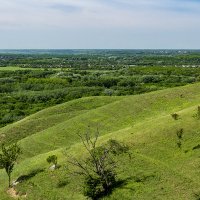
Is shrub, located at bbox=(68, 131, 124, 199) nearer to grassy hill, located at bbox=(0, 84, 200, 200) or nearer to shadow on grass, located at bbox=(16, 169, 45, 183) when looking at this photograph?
grassy hill, located at bbox=(0, 84, 200, 200)

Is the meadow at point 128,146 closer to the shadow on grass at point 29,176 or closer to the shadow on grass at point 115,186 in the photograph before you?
the shadow on grass at point 29,176

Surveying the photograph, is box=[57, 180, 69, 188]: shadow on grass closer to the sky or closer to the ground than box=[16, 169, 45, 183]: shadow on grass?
closer to the sky

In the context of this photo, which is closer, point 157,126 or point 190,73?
point 157,126

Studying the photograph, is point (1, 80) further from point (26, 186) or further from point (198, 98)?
point (26, 186)

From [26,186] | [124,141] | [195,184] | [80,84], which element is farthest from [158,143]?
[80,84]

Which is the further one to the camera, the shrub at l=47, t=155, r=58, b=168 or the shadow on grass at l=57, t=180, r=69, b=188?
the shrub at l=47, t=155, r=58, b=168

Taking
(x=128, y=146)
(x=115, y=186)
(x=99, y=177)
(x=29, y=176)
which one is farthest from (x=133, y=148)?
(x=29, y=176)

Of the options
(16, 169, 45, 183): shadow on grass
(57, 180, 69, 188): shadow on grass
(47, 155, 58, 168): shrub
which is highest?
(47, 155, 58, 168): shrub

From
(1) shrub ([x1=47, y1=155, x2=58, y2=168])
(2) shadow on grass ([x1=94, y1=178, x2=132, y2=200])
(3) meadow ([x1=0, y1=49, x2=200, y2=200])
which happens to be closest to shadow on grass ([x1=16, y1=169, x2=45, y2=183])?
(3) meadow ([x1=0, y1=49, x2=200, y2=200])

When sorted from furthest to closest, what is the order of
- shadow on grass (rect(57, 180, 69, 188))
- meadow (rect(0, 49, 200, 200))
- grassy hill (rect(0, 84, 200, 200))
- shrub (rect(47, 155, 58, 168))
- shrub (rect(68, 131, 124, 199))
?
shrub (rect(47, 155, 58, 168)) → shadow on grass (rect(57, 180, 69, 188)) → shrub (rect(68, 131, 124, 199)) → meadow (rect(0, 49, 200, 200)) → grassy hill (rect(0, 84, 200, 200))
